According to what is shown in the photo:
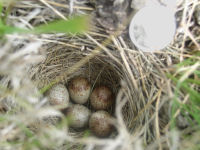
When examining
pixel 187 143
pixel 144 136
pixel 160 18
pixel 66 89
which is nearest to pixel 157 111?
pixel 144 136

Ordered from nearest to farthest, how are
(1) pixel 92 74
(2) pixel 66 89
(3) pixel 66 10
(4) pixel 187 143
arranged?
(4) pixel 187 143
(3) pixel 66 10
(2) pixel 66 89
(1) pixel 92 74

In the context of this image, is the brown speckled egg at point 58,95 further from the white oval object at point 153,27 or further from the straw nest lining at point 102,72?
the white oval object at point 153,27

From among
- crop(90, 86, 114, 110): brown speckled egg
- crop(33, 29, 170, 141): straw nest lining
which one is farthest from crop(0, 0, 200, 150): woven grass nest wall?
crop(90, 86, 114, 110): brown speckled egg

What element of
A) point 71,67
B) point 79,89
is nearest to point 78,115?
point 79,89

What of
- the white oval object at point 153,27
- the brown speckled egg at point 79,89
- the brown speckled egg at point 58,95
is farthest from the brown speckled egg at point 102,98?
the white oval object at point 153,27

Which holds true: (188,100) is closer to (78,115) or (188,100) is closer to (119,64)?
(119,64)

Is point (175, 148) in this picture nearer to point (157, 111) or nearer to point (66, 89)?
point (157, 111)
